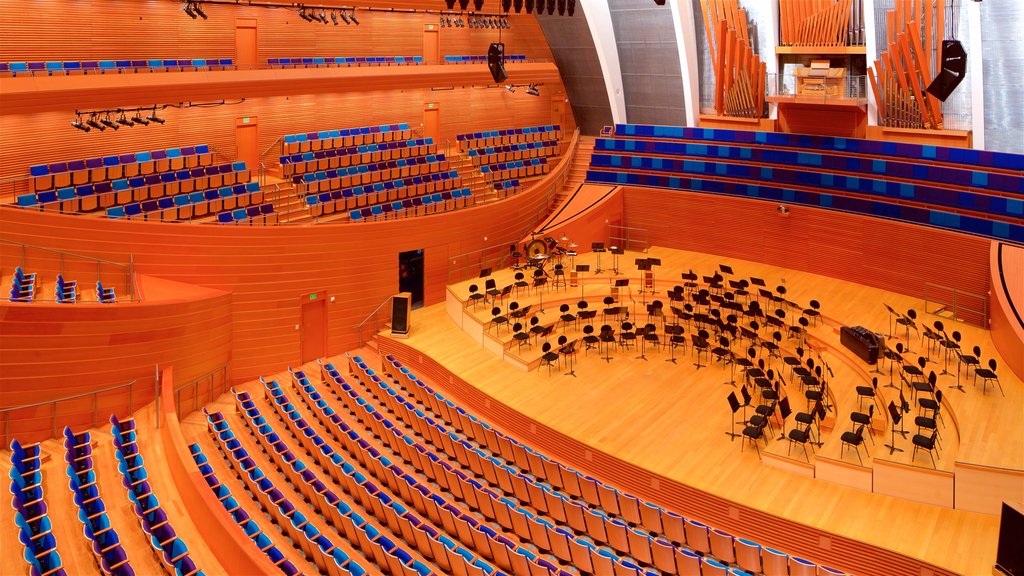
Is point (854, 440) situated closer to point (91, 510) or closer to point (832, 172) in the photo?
point (91, 510)

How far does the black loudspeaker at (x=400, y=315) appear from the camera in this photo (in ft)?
29.7

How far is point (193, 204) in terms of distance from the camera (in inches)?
339

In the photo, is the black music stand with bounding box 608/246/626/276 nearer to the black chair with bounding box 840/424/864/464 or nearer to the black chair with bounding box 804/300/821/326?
the black chair with bounding box 804/300/821/326

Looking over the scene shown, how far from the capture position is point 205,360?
27.2 feet

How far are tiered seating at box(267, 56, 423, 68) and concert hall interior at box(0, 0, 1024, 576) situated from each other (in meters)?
0.05

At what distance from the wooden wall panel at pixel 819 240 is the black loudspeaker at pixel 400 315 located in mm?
4433

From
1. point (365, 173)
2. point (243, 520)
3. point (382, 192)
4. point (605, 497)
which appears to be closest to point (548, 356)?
point (605, 497)

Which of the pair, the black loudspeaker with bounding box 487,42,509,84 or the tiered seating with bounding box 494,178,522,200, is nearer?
the black loudspeaker with bounding box 487,42,509,84

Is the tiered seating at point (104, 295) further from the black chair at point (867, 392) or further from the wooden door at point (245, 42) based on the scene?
the black chair at point (867, 392)

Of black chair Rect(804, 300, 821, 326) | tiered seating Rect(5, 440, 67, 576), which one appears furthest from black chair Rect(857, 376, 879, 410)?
tiered seating Rect(5, 440, 67, 576)

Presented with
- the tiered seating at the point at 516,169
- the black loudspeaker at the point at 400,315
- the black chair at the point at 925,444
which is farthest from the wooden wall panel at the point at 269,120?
the black chair at the point at 925,444

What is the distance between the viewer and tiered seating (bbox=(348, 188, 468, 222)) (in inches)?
385

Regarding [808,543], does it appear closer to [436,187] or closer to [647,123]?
[436,187]

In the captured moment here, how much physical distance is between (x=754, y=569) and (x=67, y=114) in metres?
8.50
